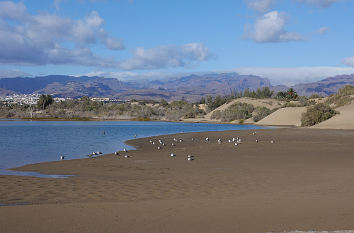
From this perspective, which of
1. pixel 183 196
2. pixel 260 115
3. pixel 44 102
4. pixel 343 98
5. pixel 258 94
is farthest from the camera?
pixel 258 94

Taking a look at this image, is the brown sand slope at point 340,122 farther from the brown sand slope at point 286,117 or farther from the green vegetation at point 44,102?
the green vegetation at point 44,102

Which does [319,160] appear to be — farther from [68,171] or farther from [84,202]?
[84,202]

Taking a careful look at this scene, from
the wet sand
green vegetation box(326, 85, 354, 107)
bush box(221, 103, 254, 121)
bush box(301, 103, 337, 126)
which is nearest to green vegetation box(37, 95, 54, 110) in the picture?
bush box(221, 103, 254, 121)

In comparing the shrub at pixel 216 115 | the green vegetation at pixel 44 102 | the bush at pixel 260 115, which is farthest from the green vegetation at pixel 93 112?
the bush at pixel 260 115

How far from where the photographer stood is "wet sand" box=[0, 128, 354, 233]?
8828 millimetres

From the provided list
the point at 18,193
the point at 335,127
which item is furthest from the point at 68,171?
the point at 335,127

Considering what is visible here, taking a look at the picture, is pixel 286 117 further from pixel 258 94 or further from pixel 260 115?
pixel 258 94

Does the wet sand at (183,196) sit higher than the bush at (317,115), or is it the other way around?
the bush at (317,115)

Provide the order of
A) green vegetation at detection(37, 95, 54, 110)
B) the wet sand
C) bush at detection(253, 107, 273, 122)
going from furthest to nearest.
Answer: green vegetation at detection(37, 95, 54, 110)
bush at detection(253, 107, 273, 122)
the wet sand

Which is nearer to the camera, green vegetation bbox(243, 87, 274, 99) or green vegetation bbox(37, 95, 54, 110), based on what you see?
green vegetation bbox(37, 95, 54, 110)

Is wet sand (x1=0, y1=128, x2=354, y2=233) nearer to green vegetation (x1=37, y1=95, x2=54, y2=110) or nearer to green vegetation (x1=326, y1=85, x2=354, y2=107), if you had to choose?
green vegetation (x1=326, y1=85, x2=354, y2=107)

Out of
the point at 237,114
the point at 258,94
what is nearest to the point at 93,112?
the point at 237,114

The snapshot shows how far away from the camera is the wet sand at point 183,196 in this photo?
883cm

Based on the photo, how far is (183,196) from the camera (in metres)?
11.9
